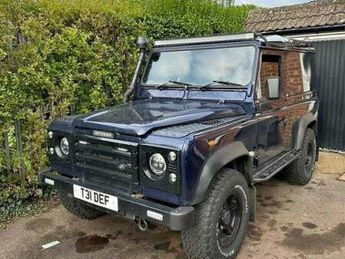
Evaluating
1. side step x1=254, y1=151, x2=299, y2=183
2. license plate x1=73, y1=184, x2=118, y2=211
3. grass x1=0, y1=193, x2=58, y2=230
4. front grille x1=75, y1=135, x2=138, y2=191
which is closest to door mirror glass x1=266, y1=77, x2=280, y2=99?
side step x1=254, y1=151, x2=299, y2=183

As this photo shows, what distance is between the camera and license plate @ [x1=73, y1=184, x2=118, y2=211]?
288cm

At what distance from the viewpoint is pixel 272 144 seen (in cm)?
409

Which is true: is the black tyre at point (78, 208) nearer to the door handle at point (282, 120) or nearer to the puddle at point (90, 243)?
the puddle at point (90, 243)

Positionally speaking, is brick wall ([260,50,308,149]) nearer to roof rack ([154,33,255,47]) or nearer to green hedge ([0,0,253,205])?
roof rack ([154,33,255,47])

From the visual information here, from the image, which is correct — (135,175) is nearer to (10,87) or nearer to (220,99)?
(220,99)

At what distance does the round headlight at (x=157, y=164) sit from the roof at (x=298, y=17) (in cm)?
521

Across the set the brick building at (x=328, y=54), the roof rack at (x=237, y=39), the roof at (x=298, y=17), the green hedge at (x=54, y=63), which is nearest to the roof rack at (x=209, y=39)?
the roof rack at (x=237, y=39)

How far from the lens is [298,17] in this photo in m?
7.17

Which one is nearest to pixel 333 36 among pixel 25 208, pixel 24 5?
pixel 24 5

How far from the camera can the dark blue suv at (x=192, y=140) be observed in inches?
105

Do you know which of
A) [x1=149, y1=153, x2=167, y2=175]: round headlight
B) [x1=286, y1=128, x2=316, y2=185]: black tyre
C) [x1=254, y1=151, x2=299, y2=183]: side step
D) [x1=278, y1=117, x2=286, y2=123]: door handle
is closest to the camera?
A: [x1=149, y1=153, x2=167, y2=175]: round headlight

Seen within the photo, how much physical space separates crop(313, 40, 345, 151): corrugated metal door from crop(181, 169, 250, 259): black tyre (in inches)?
168

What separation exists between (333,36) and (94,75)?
14.6ft

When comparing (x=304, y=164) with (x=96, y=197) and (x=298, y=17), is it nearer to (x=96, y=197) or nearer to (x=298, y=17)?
(x=96, y=197)
